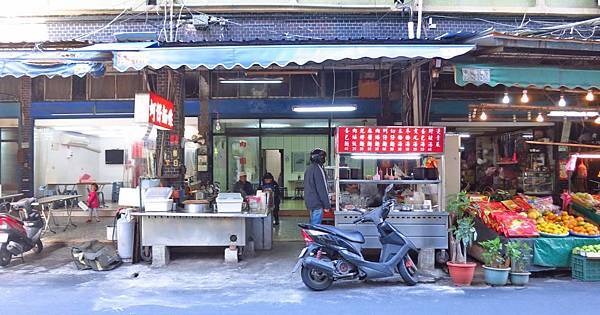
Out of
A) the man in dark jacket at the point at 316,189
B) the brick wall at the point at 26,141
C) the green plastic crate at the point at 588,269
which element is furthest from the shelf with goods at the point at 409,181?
the brick wall at the point at 26,141

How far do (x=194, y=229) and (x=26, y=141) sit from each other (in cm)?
898

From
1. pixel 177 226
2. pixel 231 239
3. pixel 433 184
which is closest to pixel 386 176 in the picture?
pixel 433 184

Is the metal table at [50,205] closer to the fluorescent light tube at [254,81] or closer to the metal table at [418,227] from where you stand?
the fluorescent light tube at [254,81]

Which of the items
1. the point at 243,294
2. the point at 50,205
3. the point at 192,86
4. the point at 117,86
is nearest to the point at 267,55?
the point at 243,294

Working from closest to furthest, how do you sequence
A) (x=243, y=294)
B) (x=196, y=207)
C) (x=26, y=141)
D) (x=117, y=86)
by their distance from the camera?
(x=243, y=294) → (x=196, y=207) → (x=117, y=86) → (x=26, y=141)

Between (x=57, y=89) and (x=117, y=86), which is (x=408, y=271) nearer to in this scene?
(x=117, y=86)

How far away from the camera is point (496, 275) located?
7336 millimetres

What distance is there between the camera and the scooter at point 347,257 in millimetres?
7113

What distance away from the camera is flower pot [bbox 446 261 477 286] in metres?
7.34

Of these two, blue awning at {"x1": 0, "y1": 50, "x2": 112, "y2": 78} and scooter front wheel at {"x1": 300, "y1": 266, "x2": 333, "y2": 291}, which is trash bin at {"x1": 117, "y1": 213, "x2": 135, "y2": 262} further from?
scooter front wheel at {"x1": 300, "y1": 266, "x2": 333, "y2": 291}

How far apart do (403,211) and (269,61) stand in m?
3.23

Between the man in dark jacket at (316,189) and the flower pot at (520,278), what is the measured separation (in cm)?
315

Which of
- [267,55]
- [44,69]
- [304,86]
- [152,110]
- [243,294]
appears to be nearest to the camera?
[243,294]

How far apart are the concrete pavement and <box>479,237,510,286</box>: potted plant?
0.17 meters
